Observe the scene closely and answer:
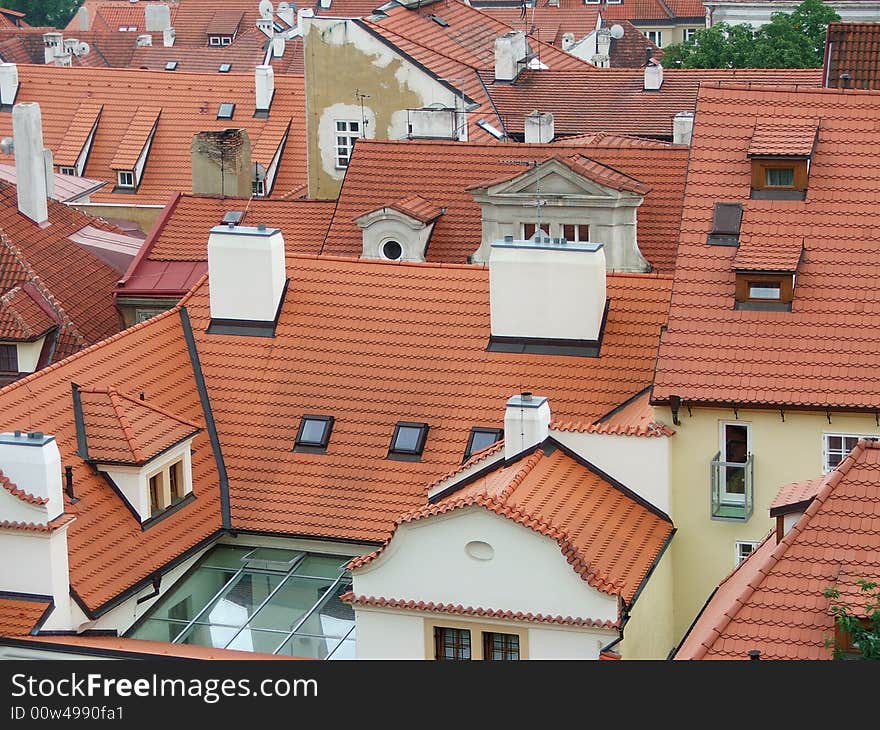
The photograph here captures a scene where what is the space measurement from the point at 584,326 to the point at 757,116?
4.96m

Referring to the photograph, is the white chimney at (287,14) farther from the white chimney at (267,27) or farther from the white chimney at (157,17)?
the white chimney at (157,17)

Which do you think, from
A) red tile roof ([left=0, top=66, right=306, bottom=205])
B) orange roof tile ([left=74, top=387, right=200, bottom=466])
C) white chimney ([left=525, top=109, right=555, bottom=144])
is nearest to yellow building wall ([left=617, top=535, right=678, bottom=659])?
orange roof tile ([left=74, top=387, right=200, bottom=466])

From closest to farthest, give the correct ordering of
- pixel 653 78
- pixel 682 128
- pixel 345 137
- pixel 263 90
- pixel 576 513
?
pixel 576 513 → pixel 682 128 → pixel 345 137 → pixel 653 78 → pixel 263 90

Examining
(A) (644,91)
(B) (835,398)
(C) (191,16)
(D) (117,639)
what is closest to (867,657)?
(B) (835,398)

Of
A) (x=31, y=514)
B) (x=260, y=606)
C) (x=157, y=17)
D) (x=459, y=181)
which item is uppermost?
(x=459, y=181)

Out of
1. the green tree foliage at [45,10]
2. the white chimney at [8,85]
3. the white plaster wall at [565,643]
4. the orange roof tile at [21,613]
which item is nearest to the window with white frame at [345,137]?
the white chimney at [8,85]

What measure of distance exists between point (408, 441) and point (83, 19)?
11675 centimetres

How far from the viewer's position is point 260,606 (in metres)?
42.7

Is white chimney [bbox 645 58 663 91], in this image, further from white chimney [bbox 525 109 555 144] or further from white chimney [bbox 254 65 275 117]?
white chimney [bbox 254 65 275 117]

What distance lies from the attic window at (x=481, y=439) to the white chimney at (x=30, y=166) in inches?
834

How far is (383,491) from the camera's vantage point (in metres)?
44.4

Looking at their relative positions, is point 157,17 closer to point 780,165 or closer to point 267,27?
point 267,27

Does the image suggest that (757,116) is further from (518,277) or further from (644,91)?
(644,91)

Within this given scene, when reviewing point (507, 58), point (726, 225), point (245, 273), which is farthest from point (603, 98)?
point (726, 225)
